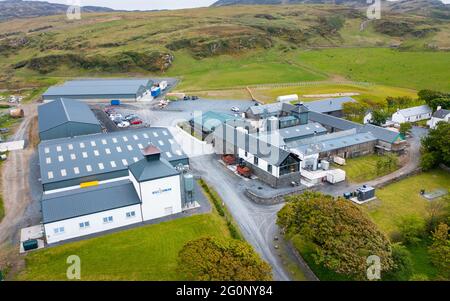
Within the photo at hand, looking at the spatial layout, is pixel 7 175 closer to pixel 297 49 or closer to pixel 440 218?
pixel 440 218

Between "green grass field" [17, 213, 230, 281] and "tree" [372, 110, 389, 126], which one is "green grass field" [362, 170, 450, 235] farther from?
"tree" [372, 110, 389, 126]

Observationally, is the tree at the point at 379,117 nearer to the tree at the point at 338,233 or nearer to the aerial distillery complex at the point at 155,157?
the aerial distillery complex at the point at 155,157

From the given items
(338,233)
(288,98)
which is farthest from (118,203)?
(288,98)

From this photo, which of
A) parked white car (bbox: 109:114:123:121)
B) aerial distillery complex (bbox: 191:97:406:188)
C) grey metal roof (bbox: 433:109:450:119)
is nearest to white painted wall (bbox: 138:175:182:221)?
aerial distillery complex (bbox: 191:97:406:188)

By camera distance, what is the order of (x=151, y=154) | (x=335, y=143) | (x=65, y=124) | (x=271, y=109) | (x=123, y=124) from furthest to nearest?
(x=271, y=109) → (x=123, y=124) → (x=65, y=124) → (x=335, y=143) → (x=151, y=154)

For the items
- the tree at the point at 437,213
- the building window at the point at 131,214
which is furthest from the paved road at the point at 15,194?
the tree at the point at 437,213

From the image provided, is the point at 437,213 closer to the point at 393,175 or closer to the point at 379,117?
the point at 393,175
